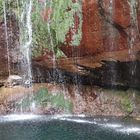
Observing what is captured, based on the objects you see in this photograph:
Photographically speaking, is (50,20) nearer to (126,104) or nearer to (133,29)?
(133,29)

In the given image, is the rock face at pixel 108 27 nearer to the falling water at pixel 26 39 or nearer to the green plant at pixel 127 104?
the falling water at pixel 26 39

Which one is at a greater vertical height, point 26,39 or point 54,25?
point 54,25

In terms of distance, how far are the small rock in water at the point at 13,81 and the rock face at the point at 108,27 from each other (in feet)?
6.40

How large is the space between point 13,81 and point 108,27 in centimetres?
324

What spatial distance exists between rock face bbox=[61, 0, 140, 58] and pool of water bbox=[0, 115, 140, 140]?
1958 millimetres

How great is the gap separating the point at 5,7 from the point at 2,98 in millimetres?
2585

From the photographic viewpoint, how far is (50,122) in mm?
11312

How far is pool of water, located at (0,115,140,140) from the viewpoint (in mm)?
9992

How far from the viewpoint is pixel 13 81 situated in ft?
42.8

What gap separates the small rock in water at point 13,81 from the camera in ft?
42.6

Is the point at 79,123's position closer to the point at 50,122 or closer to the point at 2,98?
the point at 50,122

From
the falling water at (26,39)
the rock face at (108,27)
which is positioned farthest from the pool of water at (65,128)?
the rock face at (108,27)

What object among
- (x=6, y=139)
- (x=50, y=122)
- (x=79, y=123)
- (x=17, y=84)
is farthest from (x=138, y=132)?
(x=17, y=84)

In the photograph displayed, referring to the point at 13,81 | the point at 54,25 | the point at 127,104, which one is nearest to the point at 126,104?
the point at 127,104
